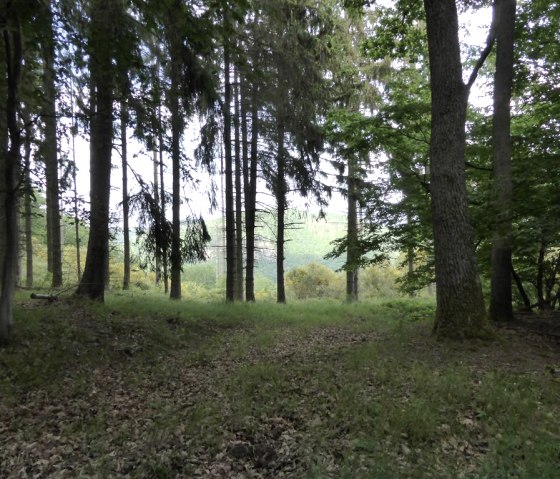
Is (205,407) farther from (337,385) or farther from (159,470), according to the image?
(337,385)

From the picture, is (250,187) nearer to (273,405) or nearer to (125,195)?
(125,195)

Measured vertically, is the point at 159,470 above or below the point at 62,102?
below

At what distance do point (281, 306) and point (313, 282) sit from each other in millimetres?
14338

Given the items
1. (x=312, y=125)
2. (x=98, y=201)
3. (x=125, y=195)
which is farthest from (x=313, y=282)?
(x=98, y=201)

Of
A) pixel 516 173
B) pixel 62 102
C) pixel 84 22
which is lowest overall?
pixel 516 173

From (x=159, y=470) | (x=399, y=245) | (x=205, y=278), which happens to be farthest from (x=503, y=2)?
(x=205, y=278)

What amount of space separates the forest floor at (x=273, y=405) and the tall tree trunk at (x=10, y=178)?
638mm

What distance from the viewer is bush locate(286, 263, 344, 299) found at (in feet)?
92.1

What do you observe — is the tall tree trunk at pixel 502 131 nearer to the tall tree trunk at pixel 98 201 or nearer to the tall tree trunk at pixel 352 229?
the tall tree trunk at pixel 352 229

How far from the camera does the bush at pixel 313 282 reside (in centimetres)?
2808

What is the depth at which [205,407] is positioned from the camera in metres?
4.91

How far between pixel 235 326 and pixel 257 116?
802cm

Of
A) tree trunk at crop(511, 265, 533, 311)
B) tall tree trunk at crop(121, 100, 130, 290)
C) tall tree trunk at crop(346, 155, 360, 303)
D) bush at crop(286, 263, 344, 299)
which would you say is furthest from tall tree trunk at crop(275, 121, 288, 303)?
bush at crop(286, 263, 344, 299)

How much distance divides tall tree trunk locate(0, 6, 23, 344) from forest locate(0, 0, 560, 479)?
0.11ft
